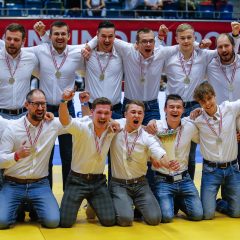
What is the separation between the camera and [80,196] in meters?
7.51

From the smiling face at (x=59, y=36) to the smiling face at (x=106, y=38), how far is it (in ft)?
1.56

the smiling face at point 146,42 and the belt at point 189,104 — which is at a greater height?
the smiling face at point 146,42

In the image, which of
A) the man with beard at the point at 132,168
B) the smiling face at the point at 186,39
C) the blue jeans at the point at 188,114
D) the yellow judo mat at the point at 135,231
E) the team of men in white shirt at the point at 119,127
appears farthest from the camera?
the blue jeans at the point at 188,114

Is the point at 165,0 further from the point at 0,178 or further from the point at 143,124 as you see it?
the point at 0,178

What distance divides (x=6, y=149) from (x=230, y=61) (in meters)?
3.46

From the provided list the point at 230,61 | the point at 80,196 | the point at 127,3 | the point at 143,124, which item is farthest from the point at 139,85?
the point at 127,3

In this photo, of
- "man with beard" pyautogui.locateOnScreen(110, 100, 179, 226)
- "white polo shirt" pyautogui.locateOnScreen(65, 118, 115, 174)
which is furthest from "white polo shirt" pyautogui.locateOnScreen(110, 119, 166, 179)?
"white polo shirt" pyautogui.locateOnScreen(65, 118, 115, 174)

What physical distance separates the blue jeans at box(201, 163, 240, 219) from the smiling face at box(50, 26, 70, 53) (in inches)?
104

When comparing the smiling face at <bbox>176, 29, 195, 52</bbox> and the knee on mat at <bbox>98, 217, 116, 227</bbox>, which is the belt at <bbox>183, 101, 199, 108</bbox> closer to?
the smiling face at <bbox>176, 29, 195, 52</bbox>

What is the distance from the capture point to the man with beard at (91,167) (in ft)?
24.2

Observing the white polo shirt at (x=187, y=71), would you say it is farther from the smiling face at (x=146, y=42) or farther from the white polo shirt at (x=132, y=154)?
the white polo shirt at (x=132, y=154)

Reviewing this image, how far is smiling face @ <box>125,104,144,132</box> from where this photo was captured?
753 cm

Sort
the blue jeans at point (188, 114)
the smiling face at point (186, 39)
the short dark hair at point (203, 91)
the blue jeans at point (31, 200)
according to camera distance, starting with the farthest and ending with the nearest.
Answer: the blue jeans at point (188, 114), the smiling face at point (186, 39), the short dark hair at point (203, 91), the blue jeans at point (31, 200)

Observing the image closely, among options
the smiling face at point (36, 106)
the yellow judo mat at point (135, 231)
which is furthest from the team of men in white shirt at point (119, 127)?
the yellow judo mat at point (135, 231)
